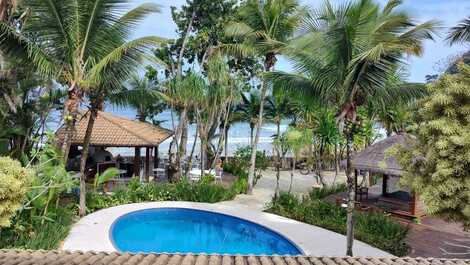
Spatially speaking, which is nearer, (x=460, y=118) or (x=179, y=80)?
(x=460, y=118)

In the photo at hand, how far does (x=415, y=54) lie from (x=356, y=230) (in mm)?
5434

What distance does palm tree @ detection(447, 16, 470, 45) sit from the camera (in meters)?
14.0

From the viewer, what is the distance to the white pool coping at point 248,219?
10.5 metres

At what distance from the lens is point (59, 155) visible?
11930 millimetres

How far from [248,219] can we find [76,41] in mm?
7954

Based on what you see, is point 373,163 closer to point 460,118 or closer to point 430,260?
point 460,118

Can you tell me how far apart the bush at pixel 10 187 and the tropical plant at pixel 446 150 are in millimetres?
7716

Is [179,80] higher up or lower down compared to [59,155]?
higher up

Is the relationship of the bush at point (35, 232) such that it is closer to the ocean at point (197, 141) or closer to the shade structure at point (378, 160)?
the ocean at point (197, 141)

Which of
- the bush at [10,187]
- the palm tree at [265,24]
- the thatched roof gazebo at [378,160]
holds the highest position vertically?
the palm tree at [265,24]

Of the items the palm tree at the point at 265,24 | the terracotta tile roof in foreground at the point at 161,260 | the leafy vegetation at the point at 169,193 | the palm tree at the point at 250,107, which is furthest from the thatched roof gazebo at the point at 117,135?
the terracotta tile roof in foreground at the point at 161,260

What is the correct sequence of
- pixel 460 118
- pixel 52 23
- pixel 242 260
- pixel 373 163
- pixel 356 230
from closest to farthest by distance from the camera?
pixel 242 260
pixel 460 118
pixel 52 23
pixel 356 230
pixel 373 163

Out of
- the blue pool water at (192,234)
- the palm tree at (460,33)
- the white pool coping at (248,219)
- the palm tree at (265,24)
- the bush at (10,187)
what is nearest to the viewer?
the bush at (10,187)

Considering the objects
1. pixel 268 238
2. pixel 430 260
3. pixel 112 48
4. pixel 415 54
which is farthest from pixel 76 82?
pixel 430 260
